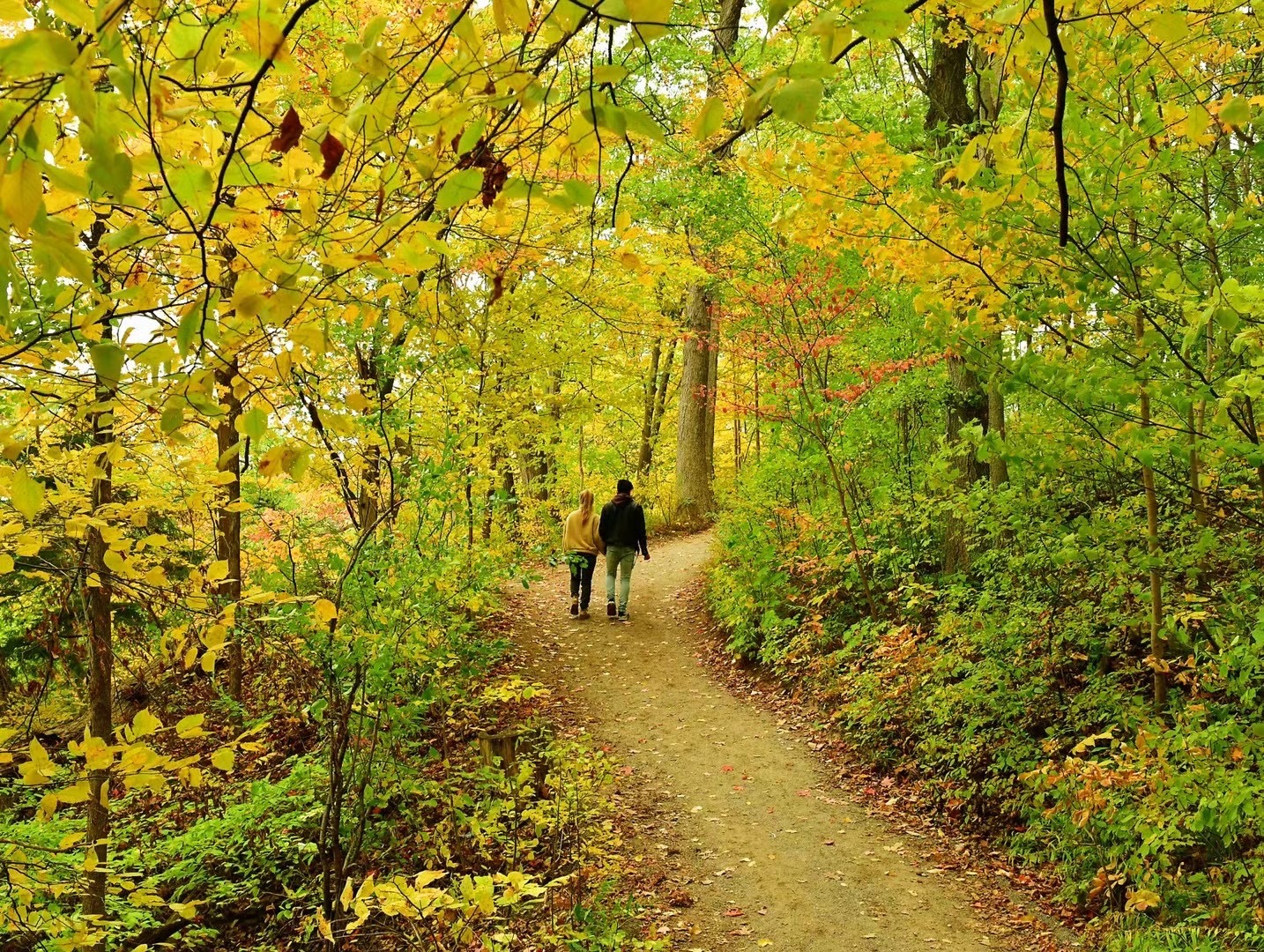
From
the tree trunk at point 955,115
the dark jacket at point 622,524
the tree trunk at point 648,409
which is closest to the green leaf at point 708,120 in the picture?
the tree trunk at point 955,115

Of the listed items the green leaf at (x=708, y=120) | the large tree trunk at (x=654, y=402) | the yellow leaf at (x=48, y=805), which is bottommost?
the yellow leaf at (x=48, y=805)

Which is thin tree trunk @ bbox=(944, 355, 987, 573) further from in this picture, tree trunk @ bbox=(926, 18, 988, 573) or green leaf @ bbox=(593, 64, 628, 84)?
green leaf @ bbox=(593, 64, 628, 84)

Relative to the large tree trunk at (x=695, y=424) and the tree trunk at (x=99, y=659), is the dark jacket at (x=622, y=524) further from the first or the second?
the tree trunk at (x=99, y=659)

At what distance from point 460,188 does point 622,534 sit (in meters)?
9.13

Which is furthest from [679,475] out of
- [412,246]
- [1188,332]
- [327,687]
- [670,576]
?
[412,246]

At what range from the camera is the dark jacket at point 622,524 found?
10328 mm

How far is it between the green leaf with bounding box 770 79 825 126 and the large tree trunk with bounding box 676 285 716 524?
14.1 meters

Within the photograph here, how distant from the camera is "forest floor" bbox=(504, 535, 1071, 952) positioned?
4.50 meters

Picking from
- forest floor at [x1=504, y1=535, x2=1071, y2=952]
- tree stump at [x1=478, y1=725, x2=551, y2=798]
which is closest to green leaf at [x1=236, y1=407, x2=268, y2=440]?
forest floor at [x1=504, y1=535, x2=1071, y2=952]

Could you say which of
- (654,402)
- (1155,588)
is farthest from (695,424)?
(1155,588)

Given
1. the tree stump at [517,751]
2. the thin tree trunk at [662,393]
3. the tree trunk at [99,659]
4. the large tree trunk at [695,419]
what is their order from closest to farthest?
the tree trunk at [99,659] → the tree stump at [517,751] → the large tree trunk at [695,419] → the thin tree trunk at [662,393]

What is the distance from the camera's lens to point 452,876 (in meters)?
5.00

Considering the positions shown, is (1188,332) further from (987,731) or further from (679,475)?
(679,475)

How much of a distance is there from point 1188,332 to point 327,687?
421cm
